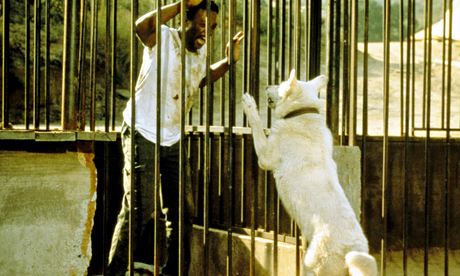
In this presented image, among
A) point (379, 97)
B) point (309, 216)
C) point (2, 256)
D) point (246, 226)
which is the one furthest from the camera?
point (379, 97)

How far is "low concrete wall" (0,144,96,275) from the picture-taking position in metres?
2.93

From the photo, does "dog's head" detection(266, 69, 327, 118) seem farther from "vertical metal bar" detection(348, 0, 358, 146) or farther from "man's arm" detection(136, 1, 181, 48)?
"man's arm" detection(136, 1, 181, 48)

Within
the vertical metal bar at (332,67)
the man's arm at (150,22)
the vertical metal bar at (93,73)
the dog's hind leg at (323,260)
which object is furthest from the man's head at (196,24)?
the dog's hind leg at (323,260)

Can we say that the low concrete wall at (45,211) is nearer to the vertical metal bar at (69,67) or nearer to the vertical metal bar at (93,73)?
the vertical metal bar at (69,67)

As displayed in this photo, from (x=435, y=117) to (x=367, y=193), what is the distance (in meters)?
5.74

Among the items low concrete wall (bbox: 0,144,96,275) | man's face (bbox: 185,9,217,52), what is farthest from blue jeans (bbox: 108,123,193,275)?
man's face (bbox: 185,9,217,52)

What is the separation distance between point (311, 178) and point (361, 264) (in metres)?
0.64

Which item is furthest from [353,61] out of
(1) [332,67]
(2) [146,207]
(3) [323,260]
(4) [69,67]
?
(4) [69,67]

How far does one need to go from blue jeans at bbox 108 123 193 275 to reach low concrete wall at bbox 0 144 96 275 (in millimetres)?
424

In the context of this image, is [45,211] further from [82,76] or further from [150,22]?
[150,22]

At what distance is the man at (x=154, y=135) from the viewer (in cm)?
355

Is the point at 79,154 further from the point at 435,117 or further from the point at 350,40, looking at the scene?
the point at 435,117

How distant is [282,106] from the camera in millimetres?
3994

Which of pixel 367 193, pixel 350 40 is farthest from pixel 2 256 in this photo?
pixel 367 193
